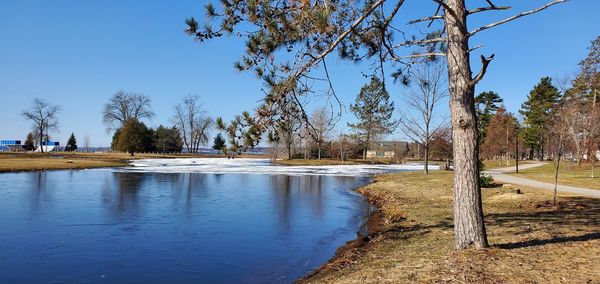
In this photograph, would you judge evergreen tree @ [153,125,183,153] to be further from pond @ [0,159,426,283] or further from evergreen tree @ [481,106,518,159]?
pond @ [0,159,426,283]

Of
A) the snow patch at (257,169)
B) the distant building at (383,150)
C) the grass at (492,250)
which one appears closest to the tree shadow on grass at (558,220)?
the grass at (492,250)

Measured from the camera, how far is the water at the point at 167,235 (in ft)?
24.5

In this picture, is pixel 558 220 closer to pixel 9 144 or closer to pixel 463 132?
pixel 463 132

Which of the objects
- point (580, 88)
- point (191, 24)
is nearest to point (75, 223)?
point (191, 24)

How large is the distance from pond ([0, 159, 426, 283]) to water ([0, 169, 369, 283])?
21 mm

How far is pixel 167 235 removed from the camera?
10.4 metres

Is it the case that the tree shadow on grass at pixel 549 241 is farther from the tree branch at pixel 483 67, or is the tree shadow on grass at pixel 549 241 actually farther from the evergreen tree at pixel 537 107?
the evergreen tree at pixel 537 107

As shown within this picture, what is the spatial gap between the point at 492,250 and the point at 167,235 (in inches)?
290

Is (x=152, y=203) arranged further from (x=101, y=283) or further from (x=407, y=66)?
(x=407, y=66)

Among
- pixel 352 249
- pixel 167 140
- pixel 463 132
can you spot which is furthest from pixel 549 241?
pixel 167 140

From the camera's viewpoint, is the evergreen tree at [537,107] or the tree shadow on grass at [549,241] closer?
the tree shadow on grass at [549,241]

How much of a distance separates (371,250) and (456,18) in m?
4.47

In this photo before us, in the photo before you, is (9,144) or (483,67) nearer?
(483,67)

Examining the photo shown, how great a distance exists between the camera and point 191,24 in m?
6.10
